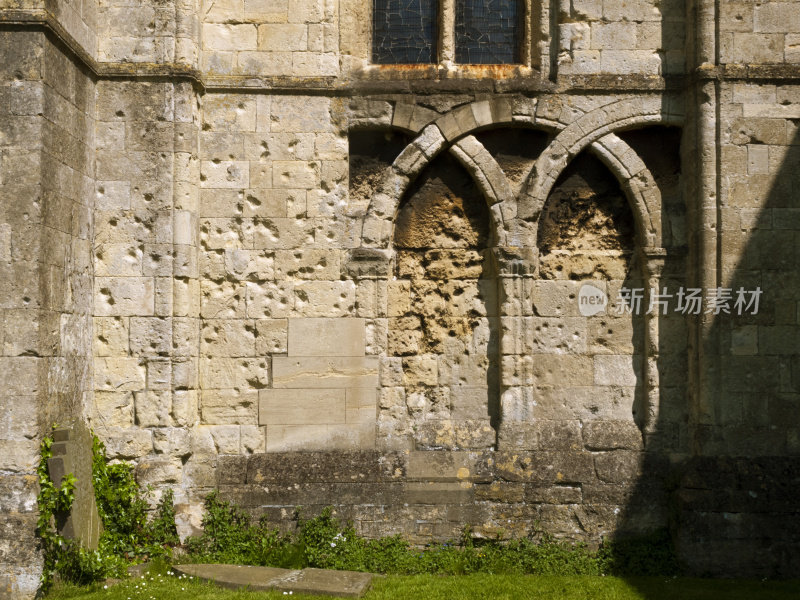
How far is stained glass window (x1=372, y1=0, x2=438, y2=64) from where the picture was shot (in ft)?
24.8

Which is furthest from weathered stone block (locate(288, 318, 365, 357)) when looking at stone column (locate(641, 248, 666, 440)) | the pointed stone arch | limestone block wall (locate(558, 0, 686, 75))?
limestone block wall (locate(558, 0, 686, 75))

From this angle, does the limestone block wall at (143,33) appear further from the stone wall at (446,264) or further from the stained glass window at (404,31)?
the stained glass window at (404,31)

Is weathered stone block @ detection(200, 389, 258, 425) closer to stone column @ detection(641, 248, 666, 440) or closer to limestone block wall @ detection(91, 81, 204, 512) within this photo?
limestone block wall @ detection(91, 81, 204, 512)

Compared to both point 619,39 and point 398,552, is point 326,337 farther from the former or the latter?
point 619,39

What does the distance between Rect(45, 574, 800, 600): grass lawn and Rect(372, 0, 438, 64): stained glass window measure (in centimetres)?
455

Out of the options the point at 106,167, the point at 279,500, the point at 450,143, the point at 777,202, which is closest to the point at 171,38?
the point at 106,167

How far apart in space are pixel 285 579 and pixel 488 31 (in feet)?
16.6

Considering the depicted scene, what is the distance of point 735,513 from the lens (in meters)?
6.77

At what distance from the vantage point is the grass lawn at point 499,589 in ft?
19.5

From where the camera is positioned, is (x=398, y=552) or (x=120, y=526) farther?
(x=398, y=552)

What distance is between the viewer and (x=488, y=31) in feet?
24.9

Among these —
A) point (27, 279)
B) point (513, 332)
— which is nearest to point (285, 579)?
point (513, 332)

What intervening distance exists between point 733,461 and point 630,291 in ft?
5.48

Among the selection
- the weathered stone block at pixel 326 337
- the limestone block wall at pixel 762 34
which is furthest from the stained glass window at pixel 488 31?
the weathered stone block at pixel 326 337
